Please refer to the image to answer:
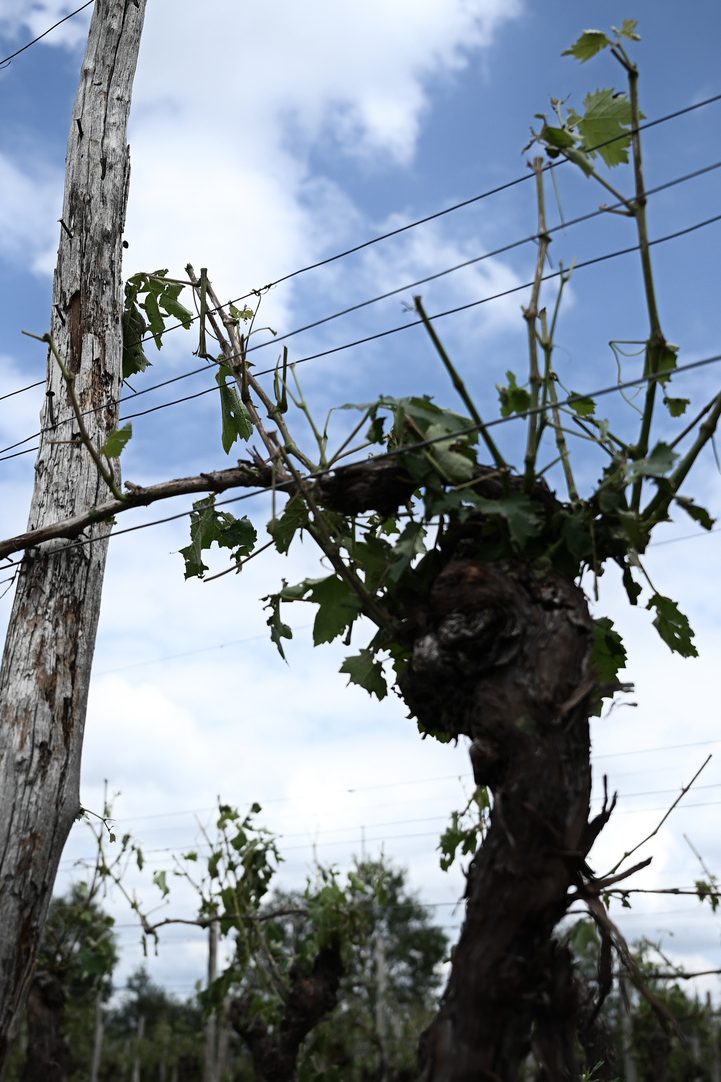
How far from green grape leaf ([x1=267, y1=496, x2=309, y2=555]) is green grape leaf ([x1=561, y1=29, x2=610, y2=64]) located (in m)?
1.62

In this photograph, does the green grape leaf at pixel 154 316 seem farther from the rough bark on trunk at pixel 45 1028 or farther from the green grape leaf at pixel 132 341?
the rough bark on trunk at pixel 45 1028

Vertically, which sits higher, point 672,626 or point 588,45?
point 588,45

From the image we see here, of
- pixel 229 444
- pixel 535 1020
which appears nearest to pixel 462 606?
pixel 535 1020

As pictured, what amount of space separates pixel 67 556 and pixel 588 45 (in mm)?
2919

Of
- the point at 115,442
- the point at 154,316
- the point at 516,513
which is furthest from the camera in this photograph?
the point at 154,316

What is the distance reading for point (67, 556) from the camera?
4.49 meters

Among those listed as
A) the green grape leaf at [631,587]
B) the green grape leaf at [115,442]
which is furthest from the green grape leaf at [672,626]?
the green grape leaf at [115,442]

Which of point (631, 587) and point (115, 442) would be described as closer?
point (631, 587)

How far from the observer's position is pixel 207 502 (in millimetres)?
4098

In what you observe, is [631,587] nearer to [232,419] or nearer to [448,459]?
[448,459]

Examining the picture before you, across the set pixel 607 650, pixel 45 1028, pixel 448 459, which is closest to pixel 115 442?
pixel 448 459

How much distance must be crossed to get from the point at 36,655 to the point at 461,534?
2194 mm

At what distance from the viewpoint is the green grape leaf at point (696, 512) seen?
2.80 meters

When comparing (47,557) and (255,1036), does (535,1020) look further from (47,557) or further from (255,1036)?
(255,1036)
